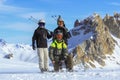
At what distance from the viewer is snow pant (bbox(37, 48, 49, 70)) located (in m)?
21.6

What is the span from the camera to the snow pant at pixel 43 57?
2156cm

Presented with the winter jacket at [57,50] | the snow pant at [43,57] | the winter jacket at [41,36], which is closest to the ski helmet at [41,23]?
the winter jacket at [41,36]

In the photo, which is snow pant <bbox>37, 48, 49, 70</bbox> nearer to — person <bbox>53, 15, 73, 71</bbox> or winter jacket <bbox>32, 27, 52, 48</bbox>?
winter jacket <bbox>32, 27, 52, 48</bbox>

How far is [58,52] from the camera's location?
21656 millimetres

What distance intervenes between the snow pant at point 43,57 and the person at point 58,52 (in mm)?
428

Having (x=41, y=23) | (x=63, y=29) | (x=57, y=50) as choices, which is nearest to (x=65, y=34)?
(x=63, y=29)

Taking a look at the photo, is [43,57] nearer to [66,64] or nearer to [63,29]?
[66,64]

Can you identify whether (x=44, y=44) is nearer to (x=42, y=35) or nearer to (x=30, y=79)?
(x=42, y=35)

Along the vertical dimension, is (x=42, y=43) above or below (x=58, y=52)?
above

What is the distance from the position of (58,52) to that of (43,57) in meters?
0.80

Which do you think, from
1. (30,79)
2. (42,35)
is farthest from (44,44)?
(30,79)

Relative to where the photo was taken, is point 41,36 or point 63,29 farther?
point 63,29

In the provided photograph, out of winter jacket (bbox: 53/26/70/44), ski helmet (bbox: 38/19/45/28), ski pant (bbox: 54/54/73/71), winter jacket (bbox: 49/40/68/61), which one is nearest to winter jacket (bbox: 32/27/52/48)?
ski helmet (bbox: 38/19/45/28)

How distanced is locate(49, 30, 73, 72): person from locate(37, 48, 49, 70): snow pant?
1.40 feet
